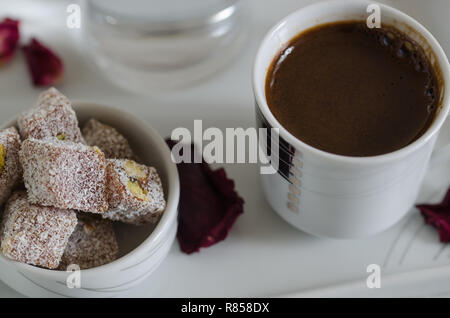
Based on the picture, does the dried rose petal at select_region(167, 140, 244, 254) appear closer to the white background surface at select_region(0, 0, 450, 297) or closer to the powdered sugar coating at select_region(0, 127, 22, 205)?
the white background surface at select_region(0, 0, 450, 297)

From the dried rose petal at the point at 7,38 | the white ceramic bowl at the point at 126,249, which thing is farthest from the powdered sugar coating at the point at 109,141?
the dried rose petal at the point at 7,38

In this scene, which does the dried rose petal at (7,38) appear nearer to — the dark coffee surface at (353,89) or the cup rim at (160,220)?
the cup rim at (160,220)

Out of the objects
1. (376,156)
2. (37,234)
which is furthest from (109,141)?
(376,156)

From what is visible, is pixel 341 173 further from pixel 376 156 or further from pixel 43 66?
pixel 43 66

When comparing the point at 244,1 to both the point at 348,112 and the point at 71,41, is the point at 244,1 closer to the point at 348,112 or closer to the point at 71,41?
the point at 71,41

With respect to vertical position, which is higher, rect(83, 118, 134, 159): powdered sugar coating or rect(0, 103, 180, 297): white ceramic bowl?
rect(83, 118, 134, 159): powdered sugar coating

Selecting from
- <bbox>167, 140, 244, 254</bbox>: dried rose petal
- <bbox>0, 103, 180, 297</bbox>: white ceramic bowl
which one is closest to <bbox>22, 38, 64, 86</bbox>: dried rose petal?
<bbox>0, 103, 180, 297</bbox>: white ceramic bowl
